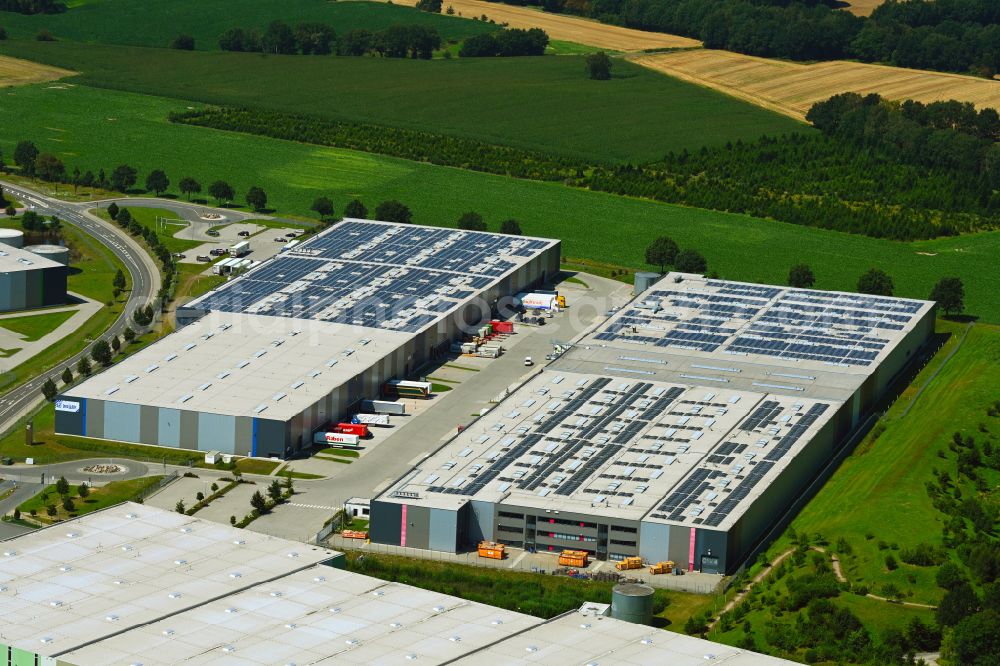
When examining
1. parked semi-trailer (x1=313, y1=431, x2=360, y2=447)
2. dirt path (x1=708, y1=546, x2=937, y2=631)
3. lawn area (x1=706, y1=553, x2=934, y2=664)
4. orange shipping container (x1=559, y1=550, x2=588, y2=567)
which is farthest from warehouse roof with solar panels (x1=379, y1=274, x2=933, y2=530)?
parked semi-trailer (x1=313, y1=431, x2=360, y2=447)

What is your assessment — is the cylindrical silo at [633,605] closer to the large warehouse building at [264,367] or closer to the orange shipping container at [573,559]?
the orange shipping container at [573,559]

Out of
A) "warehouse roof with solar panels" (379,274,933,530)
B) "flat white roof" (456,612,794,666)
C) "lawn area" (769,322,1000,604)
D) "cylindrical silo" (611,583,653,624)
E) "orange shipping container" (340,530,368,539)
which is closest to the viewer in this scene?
"flat white roof" (456,612,794,666)

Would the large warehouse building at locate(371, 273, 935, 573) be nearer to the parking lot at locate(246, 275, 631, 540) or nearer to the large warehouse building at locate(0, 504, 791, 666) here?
the parking lot at locate(246, 275, 631, 540)

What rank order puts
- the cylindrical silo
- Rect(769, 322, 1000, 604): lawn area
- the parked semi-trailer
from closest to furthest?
1. the cylindrical silo
2. Rect(769, 322, 1000, 604): lawn area
3. the parked semi-trailer

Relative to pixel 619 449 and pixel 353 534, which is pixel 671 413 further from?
pixel 353 534

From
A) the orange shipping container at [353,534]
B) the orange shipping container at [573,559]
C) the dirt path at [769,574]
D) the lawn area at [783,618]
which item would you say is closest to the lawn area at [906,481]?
the dirt path at [769,574]

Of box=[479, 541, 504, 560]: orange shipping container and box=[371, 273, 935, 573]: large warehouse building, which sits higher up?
box=[371, 273, 935, 573]: large warehouse building
